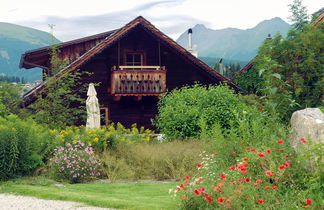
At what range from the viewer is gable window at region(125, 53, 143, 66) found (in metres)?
26.3

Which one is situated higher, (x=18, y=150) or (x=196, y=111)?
(x=196, y=111)

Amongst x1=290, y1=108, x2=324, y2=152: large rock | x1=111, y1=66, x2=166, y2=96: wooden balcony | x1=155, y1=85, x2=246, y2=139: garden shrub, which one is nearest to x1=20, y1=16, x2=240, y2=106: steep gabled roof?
x1=111, y1=66, x2=166, y2=96: wooden balcony

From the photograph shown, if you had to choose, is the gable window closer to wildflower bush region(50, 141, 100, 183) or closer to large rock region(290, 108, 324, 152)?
wildflower bush region(50, 141, 100, 183)

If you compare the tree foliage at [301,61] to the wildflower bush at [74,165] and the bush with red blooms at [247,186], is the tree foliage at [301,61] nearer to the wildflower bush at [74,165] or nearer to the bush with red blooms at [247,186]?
the wildflower bush at [74,165]

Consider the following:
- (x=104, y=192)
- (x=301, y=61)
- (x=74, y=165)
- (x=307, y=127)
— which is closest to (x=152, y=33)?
(x=301, y=61)

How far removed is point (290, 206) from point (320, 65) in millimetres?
8225

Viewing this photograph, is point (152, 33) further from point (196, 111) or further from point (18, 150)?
point (18, 150)

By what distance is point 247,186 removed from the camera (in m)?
7.24

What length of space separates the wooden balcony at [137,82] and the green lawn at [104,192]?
11.9 m

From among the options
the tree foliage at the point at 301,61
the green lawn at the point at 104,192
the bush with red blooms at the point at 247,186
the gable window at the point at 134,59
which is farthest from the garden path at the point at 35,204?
the gable window at the point at 134,59

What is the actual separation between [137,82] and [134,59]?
282 cm

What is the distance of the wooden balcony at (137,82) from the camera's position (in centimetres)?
2380

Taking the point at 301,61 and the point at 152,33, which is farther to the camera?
the point at 152,33

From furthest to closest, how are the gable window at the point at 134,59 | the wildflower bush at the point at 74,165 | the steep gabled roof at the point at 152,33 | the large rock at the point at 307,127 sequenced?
the gable window at the point at 134,59 → the steep gabled roof at the point at 152,33 → the wildflower bush at the point at 74,165 → the large rock at the point at 307,127
